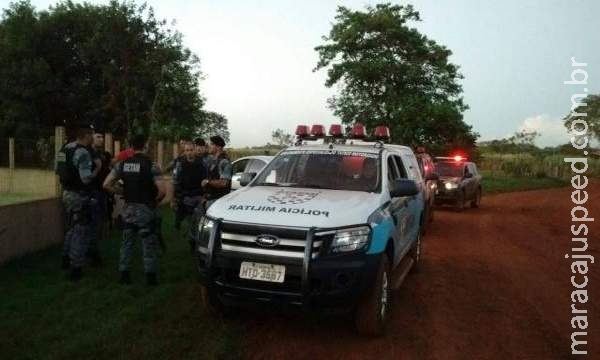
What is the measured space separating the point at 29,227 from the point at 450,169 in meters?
14.0

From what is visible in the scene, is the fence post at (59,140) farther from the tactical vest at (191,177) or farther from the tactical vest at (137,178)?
the tactical vest at (137,178)

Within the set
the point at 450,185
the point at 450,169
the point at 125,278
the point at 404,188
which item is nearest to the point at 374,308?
the point at 404,188

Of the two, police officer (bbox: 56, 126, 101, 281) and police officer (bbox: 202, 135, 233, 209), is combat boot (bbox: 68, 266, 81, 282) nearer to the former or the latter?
police officer (bbox: 56, 126, 101, 281)

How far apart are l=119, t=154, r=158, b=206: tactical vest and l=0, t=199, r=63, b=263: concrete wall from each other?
2.47m

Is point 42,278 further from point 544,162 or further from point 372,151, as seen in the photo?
point 544,162

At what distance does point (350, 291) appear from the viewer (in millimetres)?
4930

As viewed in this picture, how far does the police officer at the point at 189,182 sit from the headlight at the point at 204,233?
3.11 meters

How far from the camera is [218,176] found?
8664 mm

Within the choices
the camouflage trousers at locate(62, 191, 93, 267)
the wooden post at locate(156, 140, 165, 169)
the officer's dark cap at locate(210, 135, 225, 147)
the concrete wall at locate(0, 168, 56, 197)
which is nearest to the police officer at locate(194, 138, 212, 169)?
the officer's dark cap at locate(210, 135, 225, 147)

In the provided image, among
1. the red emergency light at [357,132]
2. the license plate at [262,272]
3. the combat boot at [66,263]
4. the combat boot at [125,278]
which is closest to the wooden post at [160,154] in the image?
the combat boot at [66,263]

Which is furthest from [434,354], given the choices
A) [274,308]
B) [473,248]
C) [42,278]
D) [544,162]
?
[544,162]

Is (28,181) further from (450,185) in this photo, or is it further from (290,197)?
(450,185)

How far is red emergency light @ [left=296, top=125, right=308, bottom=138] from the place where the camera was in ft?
26.4

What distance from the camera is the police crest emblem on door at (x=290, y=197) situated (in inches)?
214
